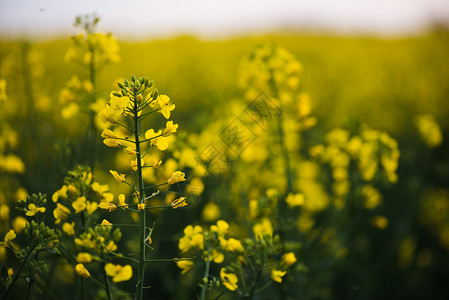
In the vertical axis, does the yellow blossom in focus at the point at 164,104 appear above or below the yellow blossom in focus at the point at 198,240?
above

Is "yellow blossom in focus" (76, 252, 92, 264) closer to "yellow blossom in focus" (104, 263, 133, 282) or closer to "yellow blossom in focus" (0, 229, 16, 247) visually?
"yellow blossom in focus" (104, 263, 133, 282)

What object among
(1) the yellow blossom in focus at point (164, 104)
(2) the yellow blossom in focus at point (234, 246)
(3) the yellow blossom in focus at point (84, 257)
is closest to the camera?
(3) the yellow blossom in focus at point (84, 257)

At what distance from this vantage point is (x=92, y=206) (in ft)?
4.79

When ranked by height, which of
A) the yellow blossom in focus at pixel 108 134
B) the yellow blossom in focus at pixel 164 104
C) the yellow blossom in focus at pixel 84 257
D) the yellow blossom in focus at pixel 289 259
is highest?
the yellow blossom in focus at pixel 164 104

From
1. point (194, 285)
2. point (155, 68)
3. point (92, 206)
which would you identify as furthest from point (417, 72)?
point (92, 206)

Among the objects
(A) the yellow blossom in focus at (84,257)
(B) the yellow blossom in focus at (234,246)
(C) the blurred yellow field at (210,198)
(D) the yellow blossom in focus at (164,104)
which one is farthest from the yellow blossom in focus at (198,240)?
(D) the yellow blossom in focus at (164,104)

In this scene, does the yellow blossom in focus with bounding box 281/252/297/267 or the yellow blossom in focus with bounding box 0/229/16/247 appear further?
the yellow blossom in focus with bounding box 281/252/297/267

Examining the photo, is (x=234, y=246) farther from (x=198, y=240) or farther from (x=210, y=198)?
(x=210, y=198)

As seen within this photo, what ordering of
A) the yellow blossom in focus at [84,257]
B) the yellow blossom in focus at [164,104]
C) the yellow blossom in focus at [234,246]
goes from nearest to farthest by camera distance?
the yellow blossom in focus at [84,257], the yellow blossom in focus at [164,104], the yellow blossom in focus at [234,246]

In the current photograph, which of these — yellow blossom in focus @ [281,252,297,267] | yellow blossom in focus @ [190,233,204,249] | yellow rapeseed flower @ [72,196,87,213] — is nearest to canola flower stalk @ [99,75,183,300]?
yellow rapeseed flower @ [72,196,87,213]

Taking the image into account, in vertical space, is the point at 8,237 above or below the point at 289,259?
above

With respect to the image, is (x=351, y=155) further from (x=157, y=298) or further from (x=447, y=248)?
(x=447, y=248)

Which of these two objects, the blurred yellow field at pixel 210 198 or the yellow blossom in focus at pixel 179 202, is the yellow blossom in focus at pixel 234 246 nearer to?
the blurred yellow field at pixel 210 198

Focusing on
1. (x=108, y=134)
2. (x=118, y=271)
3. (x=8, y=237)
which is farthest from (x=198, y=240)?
(x=8, y=237)
